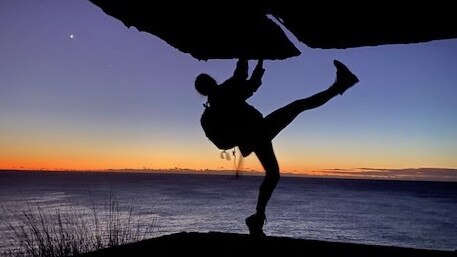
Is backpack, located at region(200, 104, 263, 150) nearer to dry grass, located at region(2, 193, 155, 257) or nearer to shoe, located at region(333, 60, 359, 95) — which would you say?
shoe, located at region(333, 60, 359, 95)

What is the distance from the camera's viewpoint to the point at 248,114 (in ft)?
12.8

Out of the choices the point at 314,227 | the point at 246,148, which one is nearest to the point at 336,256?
the point at 246,148

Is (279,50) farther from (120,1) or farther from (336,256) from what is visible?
(336,256)

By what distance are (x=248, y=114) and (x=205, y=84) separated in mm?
572

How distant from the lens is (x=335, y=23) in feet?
11.6

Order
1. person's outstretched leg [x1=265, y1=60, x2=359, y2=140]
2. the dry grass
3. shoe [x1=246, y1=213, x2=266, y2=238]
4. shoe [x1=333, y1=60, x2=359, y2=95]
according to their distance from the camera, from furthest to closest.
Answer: the dry grass, shoe [x1=246, y1=213, x2=266, y2=238], shoe [x1=333, y1=60, x2=359, y2=95], person's outstretched leg [x1=265, y1=60, x2=359, y2=140]

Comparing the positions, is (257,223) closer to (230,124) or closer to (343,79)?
(230,124)

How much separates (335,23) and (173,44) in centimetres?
161

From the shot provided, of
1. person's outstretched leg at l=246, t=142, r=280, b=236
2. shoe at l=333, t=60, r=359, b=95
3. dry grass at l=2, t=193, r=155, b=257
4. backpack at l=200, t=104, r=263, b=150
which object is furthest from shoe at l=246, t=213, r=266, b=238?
dry grass at l=2, t=193, r=155, b=257

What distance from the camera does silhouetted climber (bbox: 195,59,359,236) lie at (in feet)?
12.8

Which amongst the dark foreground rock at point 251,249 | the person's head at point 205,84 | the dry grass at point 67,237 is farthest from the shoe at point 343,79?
the dry grass at point 67,237

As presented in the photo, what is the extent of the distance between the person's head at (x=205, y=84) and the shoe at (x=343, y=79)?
1.27 metres

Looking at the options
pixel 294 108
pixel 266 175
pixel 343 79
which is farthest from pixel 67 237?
pixel 343 79

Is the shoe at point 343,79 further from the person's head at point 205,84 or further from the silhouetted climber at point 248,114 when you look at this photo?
the person's head at point 205,84
